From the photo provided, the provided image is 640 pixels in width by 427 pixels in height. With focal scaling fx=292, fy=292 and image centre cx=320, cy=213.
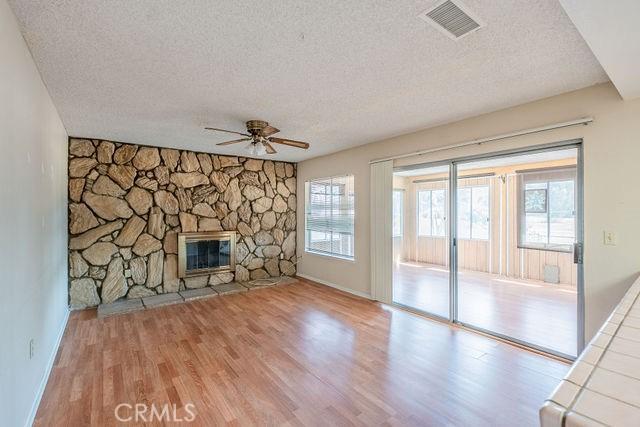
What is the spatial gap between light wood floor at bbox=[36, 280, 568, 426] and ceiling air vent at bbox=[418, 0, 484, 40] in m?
2.42

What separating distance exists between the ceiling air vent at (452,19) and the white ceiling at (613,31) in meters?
0.41

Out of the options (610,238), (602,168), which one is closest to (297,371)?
(610,238)

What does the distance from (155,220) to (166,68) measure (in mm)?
3125

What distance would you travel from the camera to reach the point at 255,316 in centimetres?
378

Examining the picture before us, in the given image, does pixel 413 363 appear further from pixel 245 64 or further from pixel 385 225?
pixel 245 64

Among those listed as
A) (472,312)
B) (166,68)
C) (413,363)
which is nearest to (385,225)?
(472,312)

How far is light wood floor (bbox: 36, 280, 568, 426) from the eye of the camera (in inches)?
77.9

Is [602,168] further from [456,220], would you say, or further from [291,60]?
[291,60]

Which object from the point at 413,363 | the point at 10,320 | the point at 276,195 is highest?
the point at 276,195

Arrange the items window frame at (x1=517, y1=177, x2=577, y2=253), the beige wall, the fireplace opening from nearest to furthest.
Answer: the beige wall
window frame at (x1=517, y1=177, x2=577, y2=253)
the fireplace opening

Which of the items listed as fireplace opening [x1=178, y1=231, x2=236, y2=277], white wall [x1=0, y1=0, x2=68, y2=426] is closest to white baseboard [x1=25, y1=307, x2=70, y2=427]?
white wall [x1=0, y1=0, x2=68, y2=426]

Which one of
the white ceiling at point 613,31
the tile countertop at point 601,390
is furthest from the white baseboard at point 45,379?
the white ceiling at point 613,31

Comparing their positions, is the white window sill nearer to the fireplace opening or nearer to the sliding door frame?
the sliding door frame

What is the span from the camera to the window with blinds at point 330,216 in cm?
511
